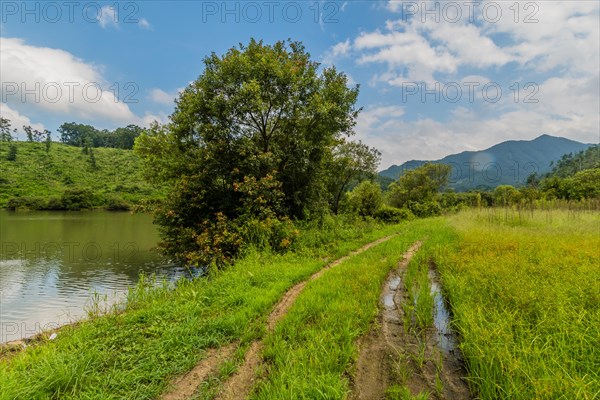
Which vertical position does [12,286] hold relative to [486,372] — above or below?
below

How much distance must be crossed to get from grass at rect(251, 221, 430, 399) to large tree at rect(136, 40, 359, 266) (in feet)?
21.8

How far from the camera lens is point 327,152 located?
51.1 ft

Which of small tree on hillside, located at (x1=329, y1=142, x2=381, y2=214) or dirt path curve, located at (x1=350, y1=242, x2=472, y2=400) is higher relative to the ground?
small tree on hillside, located at (x1=329, y1=142, x2=381, y2=214)

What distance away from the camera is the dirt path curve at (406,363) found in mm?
3090

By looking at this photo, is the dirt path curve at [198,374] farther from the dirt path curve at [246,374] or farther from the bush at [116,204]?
the bush at [116,204]

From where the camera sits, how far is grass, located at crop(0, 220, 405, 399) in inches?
127

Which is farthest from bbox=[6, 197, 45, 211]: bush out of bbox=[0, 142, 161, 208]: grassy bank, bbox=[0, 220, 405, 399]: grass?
bbox=[0, 220, 405, 399]: grass

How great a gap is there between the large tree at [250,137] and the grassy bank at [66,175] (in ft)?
197

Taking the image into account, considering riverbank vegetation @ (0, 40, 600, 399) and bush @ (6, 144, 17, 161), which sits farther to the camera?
bush @ (6, 144, 17, 161)

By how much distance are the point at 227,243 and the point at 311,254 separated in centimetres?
338

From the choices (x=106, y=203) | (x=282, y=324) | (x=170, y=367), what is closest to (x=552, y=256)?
(x=282, y=324)

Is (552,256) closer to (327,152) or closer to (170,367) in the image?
(170,367)

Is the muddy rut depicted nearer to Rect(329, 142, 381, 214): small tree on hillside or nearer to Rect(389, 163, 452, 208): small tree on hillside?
Rect(329, 142, 381, 214): small tree on hillside

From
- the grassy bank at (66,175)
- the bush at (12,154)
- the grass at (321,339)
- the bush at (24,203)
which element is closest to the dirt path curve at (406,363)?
the grass at (321,339)
